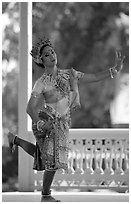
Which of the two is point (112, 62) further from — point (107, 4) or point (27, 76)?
point (27, 76)

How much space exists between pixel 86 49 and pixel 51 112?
979 cm

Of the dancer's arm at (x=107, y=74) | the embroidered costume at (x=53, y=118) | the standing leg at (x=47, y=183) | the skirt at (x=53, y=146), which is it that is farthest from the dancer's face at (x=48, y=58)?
the standing leg at (x=47, y=183)

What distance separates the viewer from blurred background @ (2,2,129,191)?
44.1 feet

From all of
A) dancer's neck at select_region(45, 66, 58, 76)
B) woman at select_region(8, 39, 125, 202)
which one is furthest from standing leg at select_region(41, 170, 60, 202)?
dancer's neck at select_region(45, 66, 58, 76)

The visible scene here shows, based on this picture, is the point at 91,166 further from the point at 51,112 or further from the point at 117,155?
the point at 51,112

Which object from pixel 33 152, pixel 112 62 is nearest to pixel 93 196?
pixel 33 152

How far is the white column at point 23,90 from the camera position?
6207mm

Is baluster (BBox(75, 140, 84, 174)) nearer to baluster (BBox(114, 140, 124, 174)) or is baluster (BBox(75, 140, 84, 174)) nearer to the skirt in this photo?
baluster (BBox(114, 140, 124, 174))

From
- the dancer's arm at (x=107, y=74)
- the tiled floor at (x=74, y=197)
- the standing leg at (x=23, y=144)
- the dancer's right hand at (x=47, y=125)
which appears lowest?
the tiled floor at (x=74, y=197)

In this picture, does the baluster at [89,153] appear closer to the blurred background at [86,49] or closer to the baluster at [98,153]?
the baluster at [98,153]

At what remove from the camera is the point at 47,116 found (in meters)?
4.28

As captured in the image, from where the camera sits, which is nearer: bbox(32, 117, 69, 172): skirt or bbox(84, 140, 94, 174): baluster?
bbox(32, 117, 69, 172): skirt

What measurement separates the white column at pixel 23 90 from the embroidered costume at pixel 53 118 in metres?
1.84


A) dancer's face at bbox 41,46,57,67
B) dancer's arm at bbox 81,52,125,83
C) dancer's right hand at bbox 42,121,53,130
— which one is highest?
dancer's face at bbox 41,46,57,67
